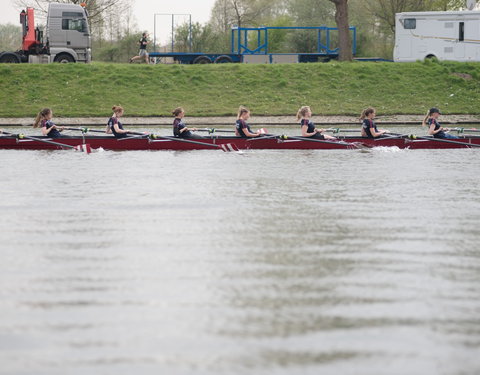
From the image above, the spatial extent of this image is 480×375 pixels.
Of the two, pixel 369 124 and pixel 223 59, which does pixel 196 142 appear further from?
pixel 223 59

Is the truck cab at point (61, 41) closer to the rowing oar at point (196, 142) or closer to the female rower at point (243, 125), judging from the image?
the rowing oar at point (196, 142)

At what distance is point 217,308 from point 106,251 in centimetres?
263

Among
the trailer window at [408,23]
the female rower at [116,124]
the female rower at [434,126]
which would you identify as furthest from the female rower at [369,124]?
the trailer window at [408,23]

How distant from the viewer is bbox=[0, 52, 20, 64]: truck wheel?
4291 centimetres

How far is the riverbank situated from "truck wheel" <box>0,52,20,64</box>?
352 inches

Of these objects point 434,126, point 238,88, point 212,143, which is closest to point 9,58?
point 238,88

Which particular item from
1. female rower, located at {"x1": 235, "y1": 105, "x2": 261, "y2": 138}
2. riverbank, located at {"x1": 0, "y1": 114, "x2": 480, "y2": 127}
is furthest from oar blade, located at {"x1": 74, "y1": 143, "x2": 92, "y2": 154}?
riverbank, located at {"x1": 0, "y1": 114, "x2": 480, "y2": 127}

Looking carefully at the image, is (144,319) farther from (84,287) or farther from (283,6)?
(283,6)

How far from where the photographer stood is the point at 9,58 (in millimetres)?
43031

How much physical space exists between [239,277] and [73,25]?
118 ft

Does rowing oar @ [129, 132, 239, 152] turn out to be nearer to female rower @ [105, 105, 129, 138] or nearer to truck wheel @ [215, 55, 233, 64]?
female rower @ [105, 105, 129, 138]

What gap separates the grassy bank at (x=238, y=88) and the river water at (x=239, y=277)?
67.7ft

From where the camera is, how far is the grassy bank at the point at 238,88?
121 ft

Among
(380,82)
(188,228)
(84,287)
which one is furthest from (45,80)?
(84,287)
